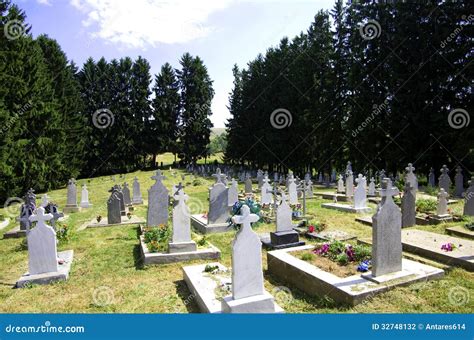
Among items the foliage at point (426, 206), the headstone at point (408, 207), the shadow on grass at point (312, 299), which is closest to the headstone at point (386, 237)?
the shadow on grass at point (312, 299)

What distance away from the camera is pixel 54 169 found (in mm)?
31906

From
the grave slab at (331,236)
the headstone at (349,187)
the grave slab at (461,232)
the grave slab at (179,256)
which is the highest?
the headstone at (349,187)

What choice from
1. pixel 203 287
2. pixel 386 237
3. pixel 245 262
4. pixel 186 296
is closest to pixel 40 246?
pixel 186 296

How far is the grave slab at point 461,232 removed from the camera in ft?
31.9

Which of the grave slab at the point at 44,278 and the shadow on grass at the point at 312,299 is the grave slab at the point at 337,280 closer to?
the shadow on grass at the point at 312,299

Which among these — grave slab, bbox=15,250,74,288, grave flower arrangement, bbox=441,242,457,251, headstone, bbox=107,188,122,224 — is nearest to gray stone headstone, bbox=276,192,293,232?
grave flower arrangement, bbox=441,242,457,251

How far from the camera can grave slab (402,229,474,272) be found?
754cm

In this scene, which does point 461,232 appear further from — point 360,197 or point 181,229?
point 181,229

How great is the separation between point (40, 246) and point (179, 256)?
3.11m

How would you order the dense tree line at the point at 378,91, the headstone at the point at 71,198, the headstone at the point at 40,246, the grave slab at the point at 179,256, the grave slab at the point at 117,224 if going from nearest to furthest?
the headstone at the point at 40,246 < the grave slab at the point at 179,256 < the grave slab at the point at 117,224 < the headstone at the point at 71,198 < the dense tree line at the point at 378,91

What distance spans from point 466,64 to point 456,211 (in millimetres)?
14242

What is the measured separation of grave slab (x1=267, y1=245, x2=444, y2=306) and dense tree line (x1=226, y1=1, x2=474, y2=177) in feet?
57.5

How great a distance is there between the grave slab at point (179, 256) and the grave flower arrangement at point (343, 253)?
2.65 meters

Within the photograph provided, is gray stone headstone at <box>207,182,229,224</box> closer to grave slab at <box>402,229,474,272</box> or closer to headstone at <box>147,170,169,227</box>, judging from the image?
headstone at <box>147,170,169,227</box>
